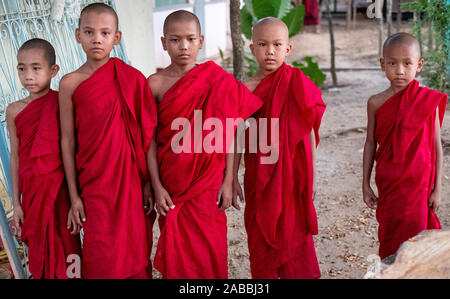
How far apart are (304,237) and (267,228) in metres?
0.20

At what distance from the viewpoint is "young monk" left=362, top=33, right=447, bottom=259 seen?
233 cm

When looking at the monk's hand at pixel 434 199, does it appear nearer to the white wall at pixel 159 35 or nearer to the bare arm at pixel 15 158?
the bare arm at pixel 15 158

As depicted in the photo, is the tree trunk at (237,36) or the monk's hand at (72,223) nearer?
the monk's hand at (72,223)

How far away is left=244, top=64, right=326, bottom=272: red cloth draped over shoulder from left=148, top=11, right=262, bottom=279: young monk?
145 millimetres

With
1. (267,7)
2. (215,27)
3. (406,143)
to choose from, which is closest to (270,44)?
(406,143)

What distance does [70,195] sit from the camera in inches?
88.8

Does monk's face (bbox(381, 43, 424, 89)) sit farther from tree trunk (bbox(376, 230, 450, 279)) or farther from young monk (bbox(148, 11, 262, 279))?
tree trunk (bbox(376, 230, 450, 279))

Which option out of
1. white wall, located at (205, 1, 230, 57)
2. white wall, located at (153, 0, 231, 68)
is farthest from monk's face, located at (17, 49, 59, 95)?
white wall, located at (205, 1, 230, 57)

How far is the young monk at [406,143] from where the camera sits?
233 centimetres

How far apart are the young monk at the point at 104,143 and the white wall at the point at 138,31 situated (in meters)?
3.29

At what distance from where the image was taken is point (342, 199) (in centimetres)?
415

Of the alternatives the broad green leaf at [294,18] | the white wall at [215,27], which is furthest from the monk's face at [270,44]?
the white wall at [215,27]

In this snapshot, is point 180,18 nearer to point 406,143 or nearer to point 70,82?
point 70,82

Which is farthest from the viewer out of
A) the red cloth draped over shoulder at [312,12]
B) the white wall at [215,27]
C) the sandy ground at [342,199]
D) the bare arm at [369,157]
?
the red cloth draped over shoulder at [312,12]
